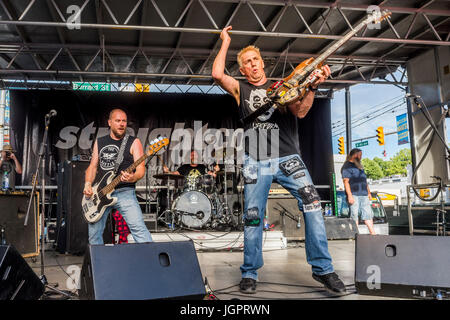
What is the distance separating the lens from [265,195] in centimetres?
307

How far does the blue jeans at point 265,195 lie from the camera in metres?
2.94

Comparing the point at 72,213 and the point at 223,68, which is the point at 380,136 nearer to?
the point at 72,213

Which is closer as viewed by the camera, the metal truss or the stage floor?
the stage floor

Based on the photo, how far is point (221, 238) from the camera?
7059mm

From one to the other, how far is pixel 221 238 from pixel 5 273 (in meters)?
5.11

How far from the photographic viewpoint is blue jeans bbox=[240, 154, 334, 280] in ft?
9.63

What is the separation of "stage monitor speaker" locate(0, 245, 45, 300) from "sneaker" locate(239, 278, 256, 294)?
4.95 ft

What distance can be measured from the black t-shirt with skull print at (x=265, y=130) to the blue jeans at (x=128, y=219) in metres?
1.30

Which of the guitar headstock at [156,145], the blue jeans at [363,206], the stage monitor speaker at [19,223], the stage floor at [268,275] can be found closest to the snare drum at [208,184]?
the stage floor at [268,275]

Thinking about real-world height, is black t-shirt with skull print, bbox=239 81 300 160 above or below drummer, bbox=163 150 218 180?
below

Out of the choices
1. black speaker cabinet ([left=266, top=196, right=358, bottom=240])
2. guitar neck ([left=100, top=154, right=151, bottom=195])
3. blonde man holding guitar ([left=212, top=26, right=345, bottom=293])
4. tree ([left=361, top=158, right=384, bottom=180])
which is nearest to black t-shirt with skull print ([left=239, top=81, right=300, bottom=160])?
blonde man holding guitar ([left=212, top=26, right=345, bottom=293])

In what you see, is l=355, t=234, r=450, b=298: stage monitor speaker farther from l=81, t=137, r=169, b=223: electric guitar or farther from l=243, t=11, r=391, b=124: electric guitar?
l=81, t=137, r=169, b=223: electric guitar

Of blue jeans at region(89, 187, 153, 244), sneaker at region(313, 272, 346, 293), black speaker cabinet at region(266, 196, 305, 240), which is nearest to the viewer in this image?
sneaker at region(313, 272, 346, 293)
